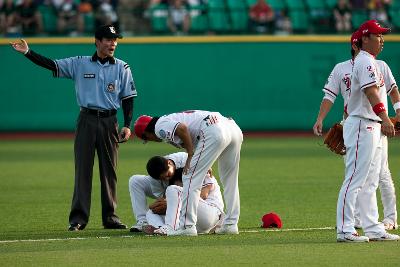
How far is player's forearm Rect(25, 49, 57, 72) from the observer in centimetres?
1123

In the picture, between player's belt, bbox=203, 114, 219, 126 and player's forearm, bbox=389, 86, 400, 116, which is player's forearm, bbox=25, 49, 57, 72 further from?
player's forearm, bbox=389, 86, 400, 116

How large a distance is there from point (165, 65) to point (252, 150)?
473 centimetres

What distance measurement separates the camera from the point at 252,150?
70.5ft

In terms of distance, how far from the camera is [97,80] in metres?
11.6

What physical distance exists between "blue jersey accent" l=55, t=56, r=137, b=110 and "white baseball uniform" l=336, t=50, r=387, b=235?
3.02 metres

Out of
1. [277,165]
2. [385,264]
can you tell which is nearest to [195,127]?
[385,264]

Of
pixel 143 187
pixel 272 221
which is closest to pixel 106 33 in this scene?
pixel 143 187

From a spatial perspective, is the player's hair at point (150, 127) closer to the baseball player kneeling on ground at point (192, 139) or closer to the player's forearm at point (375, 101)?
the baseball player kneeling on ground at point (192, 139)

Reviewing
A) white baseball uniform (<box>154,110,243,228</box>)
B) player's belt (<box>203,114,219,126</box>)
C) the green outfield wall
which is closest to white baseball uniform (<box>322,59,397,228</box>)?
white baseball uniform (<box>154,110,243,228</box>)

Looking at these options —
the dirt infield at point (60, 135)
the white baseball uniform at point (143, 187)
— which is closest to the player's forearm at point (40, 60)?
the white baseball uniform at point (143, 187)

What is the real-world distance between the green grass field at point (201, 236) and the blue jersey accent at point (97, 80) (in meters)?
1.39

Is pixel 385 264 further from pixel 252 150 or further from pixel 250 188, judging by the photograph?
pixel 252 150

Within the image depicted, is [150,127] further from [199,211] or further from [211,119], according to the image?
[199,211]

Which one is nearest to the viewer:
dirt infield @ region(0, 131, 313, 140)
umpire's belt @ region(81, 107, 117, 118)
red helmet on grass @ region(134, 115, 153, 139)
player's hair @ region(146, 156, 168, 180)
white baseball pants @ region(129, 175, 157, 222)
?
red helmet on grass @ region(134, 115, 153, 139)
